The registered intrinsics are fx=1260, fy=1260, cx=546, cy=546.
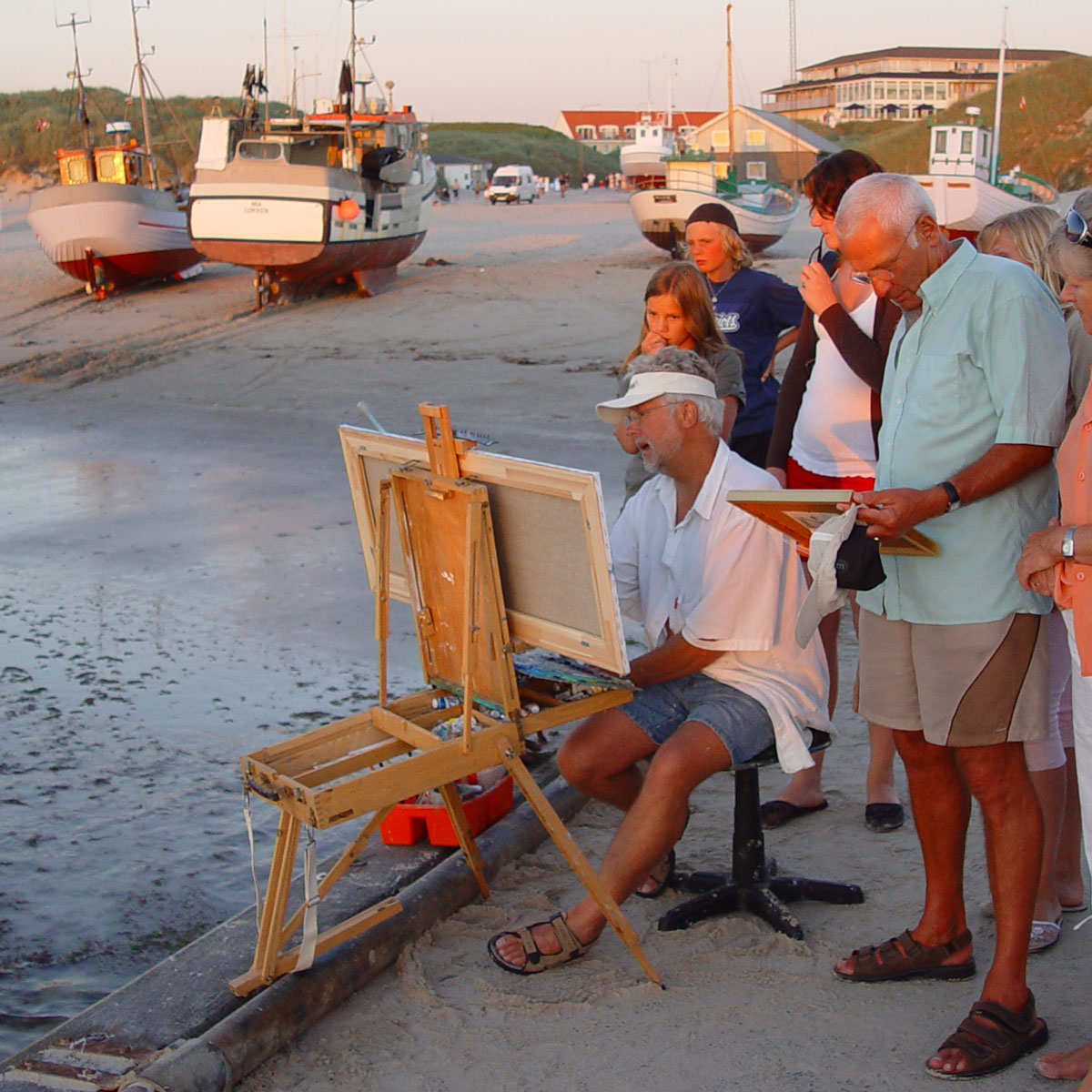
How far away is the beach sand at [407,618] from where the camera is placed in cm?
288

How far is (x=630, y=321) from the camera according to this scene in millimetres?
17469

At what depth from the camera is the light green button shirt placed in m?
2.68

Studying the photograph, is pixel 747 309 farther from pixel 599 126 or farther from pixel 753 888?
pixel 599 126

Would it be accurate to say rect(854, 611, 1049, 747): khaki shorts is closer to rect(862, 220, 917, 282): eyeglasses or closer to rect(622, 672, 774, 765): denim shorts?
rect(622, 672, 774, 765): denim shorts

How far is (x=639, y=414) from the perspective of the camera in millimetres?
3334

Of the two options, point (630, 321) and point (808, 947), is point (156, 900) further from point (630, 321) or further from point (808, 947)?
point (630, 321)

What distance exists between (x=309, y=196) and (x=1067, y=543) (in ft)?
66.1

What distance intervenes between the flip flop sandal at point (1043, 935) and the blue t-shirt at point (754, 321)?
6.65 ft

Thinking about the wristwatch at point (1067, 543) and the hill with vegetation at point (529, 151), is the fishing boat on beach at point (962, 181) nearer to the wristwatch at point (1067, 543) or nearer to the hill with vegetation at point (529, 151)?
the wristwatch at point (1067, 543)

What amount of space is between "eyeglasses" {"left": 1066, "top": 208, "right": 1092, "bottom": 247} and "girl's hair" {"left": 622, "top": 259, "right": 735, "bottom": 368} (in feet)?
5.53

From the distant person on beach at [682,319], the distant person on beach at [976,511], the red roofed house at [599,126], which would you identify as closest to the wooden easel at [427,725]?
the distant person on beach at [976,511]

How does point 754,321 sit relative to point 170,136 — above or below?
below

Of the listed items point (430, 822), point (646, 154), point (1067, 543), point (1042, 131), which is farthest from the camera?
point (1042, 131)

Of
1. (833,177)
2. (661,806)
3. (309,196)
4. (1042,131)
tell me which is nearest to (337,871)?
(661,806)
